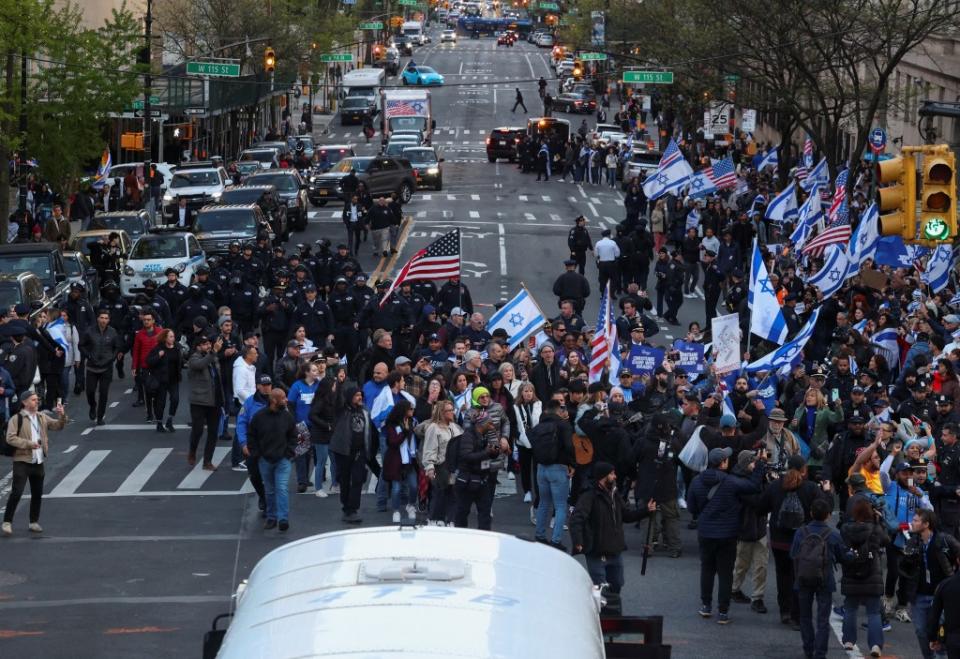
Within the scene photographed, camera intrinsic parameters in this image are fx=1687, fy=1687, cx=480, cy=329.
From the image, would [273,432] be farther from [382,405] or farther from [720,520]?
[720,520]

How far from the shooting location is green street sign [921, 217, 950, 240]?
15.5m

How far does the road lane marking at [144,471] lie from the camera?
19219mm

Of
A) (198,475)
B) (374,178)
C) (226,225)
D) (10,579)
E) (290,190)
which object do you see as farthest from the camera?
(374,178)

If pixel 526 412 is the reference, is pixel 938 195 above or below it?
above

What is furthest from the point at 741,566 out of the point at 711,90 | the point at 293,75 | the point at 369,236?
the point at 293,75

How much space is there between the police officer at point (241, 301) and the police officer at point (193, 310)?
4.50ft

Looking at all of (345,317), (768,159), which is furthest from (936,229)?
(768,159)

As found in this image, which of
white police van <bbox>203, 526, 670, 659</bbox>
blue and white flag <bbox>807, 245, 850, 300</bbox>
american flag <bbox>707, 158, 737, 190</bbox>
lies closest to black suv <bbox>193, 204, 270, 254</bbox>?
american flag <bbox>707, 158, 737, 190</bbox>

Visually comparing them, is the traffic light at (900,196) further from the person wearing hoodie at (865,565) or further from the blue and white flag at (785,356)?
the blue and white flag at (785,356)

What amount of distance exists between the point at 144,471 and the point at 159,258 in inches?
584

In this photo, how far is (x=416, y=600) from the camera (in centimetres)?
547

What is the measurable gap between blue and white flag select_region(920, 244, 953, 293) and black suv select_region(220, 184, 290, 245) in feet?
62.3

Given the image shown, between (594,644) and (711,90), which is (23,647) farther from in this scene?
(711,90)

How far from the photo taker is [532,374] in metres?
20.0
